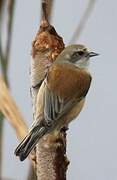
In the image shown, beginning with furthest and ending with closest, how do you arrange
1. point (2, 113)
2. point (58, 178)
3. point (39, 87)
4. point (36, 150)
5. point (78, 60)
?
point (78, 60) → point (39, 87) → point (2, 113) → point (36, 150) → point (58, 178)

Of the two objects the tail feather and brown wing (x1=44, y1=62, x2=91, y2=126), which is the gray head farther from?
the tail feather

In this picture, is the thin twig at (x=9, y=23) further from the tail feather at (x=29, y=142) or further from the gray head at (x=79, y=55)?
the gray head at (x=79, y=55)

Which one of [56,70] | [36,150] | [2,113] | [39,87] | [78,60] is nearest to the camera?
[36,150]

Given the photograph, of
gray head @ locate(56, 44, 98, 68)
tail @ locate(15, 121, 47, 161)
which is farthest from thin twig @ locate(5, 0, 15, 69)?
gray head @ locate(56, 44, 98, 68)

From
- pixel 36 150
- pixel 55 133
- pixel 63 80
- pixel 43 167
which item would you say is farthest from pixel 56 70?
pixel 43 167

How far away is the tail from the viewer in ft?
3.44

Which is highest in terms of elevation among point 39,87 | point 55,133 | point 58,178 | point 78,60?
point 78,60

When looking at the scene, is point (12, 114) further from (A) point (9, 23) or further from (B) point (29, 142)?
(A) point (9, 23)

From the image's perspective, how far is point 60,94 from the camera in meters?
1.38

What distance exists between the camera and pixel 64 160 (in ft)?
3.22

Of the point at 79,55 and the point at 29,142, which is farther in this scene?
the point at 79,55

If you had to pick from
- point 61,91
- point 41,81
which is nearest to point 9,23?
point 41,81

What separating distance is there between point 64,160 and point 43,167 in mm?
61

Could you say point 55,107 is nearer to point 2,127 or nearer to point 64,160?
point 2,127
